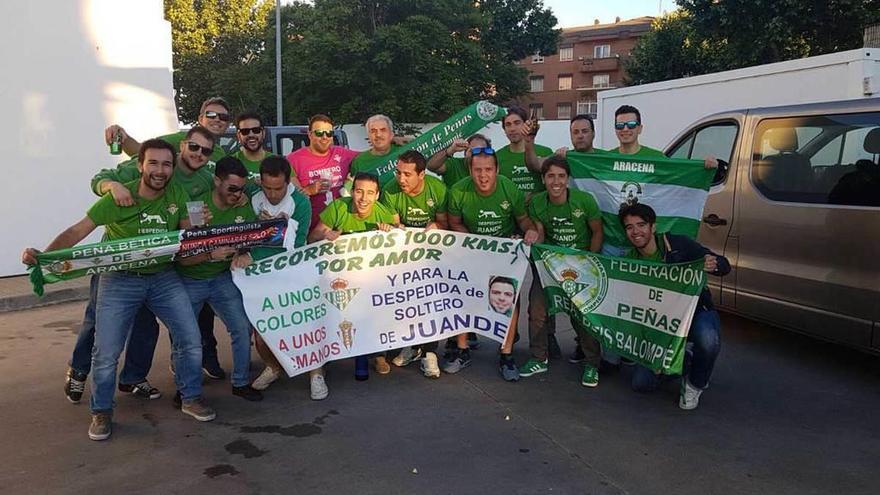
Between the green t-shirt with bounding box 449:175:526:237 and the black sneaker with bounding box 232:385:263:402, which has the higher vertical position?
the green t-shirt with bounding box 449:175:526:237

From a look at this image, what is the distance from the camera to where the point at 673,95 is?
12922mm

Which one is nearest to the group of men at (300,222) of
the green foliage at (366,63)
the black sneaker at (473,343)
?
the black sneaker at (473,343)

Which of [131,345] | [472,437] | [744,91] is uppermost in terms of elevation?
[744,91]

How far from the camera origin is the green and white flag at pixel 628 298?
15.4 ft

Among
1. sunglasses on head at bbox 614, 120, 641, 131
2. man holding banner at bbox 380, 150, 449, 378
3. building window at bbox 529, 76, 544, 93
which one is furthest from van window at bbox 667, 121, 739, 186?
building window at bbox 529, 76, 544, 93

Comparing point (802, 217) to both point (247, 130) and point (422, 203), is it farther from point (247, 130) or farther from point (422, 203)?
point (247, 130)

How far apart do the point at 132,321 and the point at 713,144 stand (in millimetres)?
4997

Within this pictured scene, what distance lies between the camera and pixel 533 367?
18.0ft

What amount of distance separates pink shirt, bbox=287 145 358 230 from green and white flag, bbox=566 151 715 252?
1.99m

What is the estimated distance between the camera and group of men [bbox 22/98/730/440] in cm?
436

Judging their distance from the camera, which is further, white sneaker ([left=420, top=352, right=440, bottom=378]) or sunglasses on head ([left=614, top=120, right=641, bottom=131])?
sunglasses on head ([left=614, top=120, right=641, bottom=131])

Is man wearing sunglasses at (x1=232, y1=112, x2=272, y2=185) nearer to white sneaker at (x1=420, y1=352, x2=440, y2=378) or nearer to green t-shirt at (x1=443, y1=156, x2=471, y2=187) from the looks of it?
green t-shirt at (x1=443, y1=156, x2=471, y2=187)

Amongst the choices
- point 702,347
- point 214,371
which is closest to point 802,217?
point 702,347

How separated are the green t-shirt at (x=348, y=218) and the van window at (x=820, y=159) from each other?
3.08 m
